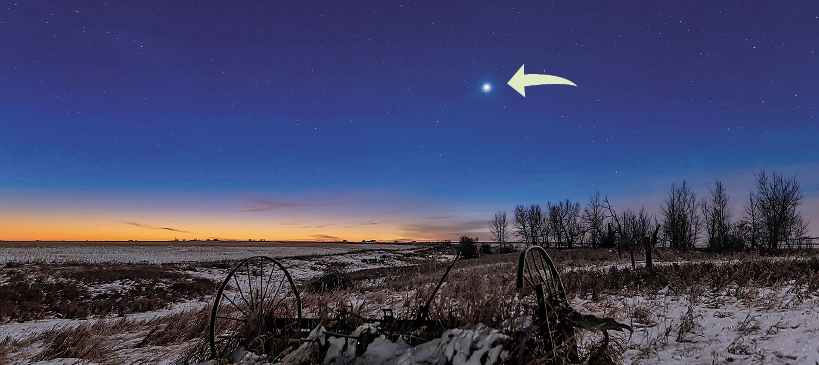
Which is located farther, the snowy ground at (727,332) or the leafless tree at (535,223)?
the leafless tree at (535,223)

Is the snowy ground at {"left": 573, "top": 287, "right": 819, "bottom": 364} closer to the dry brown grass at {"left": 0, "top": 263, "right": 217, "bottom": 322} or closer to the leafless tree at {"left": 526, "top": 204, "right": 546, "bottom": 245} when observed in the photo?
the dry brown grass at {"left": 0, "top": 263, "right": 217, "bottom": 322}

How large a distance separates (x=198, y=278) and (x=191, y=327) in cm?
2031

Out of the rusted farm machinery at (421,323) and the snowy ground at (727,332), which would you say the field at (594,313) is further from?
the rusted farm machinery at (421,323)

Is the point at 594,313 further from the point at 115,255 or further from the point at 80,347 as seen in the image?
the point at 115,255

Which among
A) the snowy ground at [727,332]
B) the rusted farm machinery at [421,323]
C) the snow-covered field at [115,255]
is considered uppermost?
the rusted farm machinery at [421,323]

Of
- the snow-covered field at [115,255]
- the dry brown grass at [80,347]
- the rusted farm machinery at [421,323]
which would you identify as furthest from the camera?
the snow-covered field at [115,255]

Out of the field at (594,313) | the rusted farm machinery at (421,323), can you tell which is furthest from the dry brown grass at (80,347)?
the rusted farm machinery at (421,323)

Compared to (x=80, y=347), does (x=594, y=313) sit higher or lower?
higher

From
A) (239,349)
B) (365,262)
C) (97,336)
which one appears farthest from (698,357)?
(365,262)

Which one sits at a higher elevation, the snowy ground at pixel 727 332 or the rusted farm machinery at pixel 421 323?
the rusted farm machinery at pixel 421 323

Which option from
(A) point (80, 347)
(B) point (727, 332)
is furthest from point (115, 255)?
(B) point (727, 332)

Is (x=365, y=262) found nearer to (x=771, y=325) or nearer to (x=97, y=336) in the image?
(x=97, y=336)

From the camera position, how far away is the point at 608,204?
2097 centimetres

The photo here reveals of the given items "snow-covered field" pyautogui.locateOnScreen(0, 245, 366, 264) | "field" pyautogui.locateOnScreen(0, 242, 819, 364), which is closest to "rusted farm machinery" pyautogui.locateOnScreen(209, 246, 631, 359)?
"field" pyautogui.locateOnScreen(0, 242, 819, 364)
